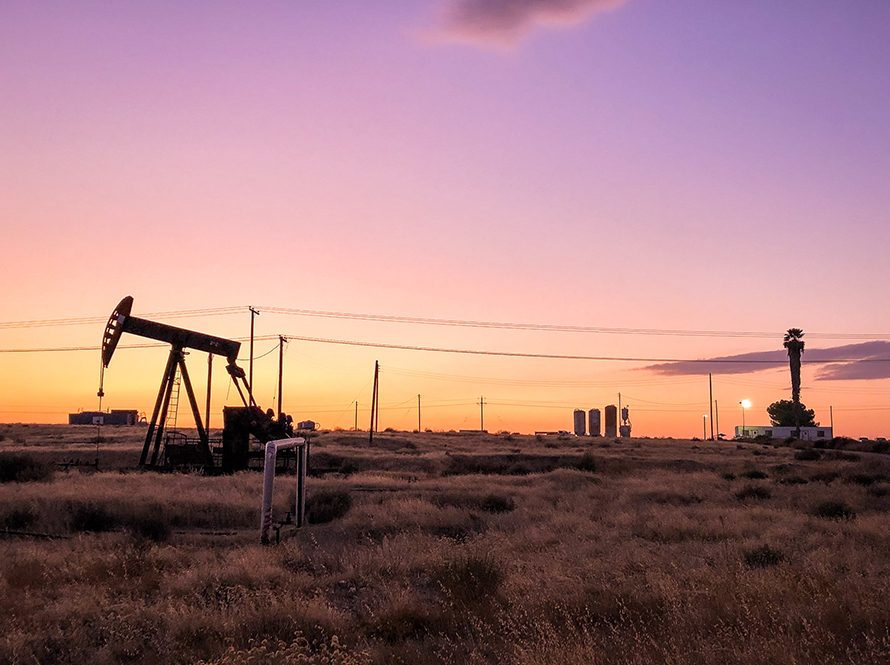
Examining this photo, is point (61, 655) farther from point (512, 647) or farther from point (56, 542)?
point (56, 542)

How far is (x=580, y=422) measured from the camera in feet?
443

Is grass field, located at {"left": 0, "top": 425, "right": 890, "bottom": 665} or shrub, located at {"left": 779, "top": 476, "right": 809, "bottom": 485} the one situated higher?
grass field, located at {"left": 0, "top": 425, "right": 890, "bottom": 665}

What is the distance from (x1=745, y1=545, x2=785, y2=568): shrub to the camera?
10945 millimetres

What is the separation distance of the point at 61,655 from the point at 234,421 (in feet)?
83.6

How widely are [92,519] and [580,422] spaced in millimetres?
124222

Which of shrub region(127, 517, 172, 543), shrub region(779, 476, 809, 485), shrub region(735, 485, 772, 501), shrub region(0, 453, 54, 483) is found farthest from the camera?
shrub region(779, 476, 809, 485)

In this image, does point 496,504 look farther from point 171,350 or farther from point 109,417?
point 109,417

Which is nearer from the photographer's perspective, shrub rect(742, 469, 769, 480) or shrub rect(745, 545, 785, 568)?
shrub rect(745, 545, 785, 568)

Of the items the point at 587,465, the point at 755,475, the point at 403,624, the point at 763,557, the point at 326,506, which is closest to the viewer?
the point at 403,624

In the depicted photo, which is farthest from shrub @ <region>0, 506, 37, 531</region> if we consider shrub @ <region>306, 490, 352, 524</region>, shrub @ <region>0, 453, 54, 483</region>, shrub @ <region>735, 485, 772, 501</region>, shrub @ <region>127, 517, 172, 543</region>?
shrub @ <region>735, 485, 772, 501</region>

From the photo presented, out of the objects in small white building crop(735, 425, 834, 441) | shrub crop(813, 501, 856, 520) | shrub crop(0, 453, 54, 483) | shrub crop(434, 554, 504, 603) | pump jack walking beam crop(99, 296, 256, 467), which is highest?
pump jack walking beam crop(99, 296, 256, 467)

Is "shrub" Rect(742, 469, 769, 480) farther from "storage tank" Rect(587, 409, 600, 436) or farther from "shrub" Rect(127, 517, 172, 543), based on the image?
"storage tank" Rect(587, 409, 600, 436)

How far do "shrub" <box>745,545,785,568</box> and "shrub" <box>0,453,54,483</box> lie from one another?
22.3 metres

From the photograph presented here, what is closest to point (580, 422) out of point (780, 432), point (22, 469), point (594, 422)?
point (594, 422)
